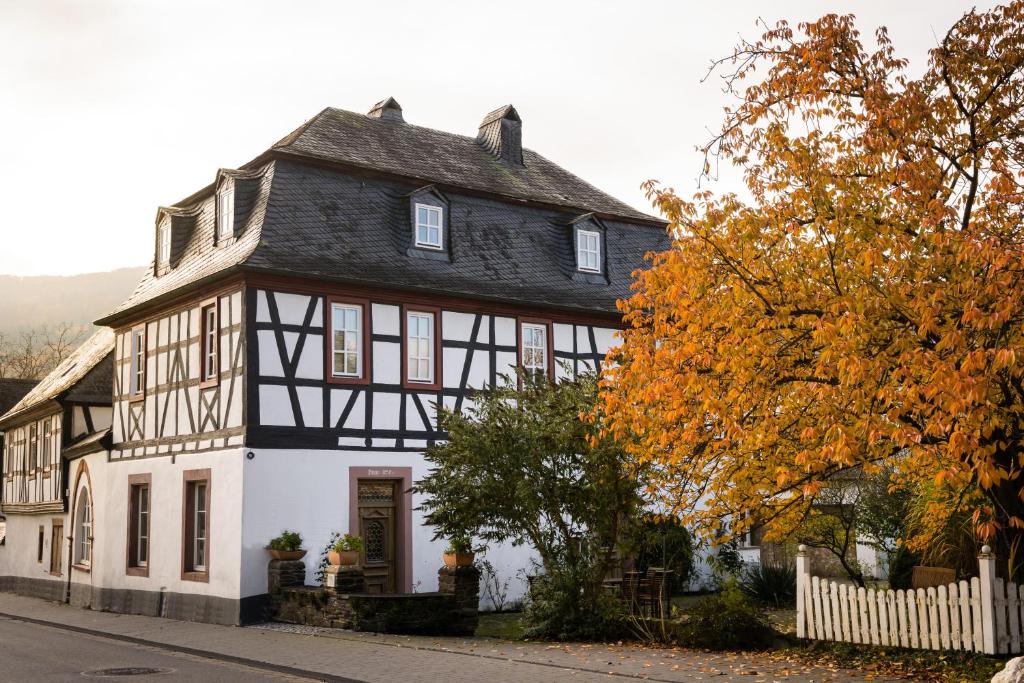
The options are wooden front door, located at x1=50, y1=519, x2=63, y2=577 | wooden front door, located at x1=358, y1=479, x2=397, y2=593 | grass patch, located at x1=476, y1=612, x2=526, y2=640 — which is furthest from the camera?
wooden front door, located at x1=50, y1=519, x2=63, y2=577

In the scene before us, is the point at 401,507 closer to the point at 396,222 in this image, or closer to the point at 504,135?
the point at 396,222

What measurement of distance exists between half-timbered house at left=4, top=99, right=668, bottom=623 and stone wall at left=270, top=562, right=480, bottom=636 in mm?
2079

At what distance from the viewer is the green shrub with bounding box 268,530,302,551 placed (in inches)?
821

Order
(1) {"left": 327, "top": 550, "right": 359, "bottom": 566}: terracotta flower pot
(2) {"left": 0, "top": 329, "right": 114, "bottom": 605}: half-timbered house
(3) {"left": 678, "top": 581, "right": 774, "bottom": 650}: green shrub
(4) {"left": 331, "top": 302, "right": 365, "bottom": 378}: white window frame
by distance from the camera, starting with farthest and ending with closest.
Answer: (2) {"left": 0, "top": 329, "right": 114, "bottom": 605}: half-timbered house < (4) {"left": 331, "top": 302, "right": 365, "bottom": 378}: white window frame < (1) {"left": 327, "top": 550, "right": 359, "bottom": 566}: terracotta flower pot < (3) {"left": 678, "top": 581, "right": 774, "bottom": 650}: green shrub

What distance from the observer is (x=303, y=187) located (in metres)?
23.8

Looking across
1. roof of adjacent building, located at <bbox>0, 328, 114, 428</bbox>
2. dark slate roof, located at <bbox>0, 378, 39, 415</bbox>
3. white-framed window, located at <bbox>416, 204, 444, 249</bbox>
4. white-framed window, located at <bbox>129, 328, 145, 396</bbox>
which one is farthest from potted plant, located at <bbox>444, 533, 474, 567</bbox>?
dark slate roof, located at <bbox>0, 378, 39, 415</bbox>

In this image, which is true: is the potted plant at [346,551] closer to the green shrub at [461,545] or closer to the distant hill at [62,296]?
the green shrub at [461,545]

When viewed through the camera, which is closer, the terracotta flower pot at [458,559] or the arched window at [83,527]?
the terracotta flower pot at [458,559]

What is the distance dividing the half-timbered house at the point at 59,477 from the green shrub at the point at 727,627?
55.2 ft

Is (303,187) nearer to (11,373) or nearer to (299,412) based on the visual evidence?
(299,412)

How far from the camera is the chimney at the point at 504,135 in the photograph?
30438 millimetres

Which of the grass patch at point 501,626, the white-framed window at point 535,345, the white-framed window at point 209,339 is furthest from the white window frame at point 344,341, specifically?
the grass patch at point 501,626

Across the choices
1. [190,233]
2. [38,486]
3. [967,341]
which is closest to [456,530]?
[967,341]

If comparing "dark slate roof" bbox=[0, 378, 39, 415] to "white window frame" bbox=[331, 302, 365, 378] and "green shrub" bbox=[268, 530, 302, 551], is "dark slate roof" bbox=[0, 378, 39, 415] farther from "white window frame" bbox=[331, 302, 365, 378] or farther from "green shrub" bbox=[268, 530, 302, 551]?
"green shrub" bbox=[268, 530, 302, 551]
